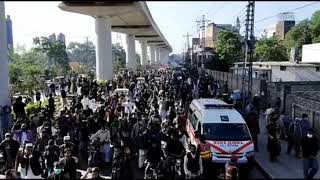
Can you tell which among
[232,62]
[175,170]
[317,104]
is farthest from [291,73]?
[175,170]

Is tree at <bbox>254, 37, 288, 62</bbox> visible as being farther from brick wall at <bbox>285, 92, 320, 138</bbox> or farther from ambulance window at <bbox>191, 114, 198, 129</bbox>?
ambulance window at <bbox>191, 114, 198, 129</bbox>

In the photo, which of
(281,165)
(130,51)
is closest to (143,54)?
(130,51)

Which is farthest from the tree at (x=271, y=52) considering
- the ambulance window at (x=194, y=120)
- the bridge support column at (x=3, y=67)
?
the ambulance window at (x=194, y=120)

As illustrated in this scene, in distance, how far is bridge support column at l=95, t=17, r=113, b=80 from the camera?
148 ft

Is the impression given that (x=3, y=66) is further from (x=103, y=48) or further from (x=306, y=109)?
(x=103, y=48)

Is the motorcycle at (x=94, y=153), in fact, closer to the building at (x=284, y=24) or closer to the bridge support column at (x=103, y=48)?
the bridge support column at (x=103, y=48)

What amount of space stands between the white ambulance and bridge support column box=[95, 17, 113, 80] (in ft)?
96.3

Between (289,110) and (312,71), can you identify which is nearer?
(289,110)

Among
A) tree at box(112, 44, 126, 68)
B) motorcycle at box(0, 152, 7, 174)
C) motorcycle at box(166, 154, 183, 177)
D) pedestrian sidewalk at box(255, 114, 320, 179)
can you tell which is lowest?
pedestrian sidewalk at box(255, 114, 320, 179)

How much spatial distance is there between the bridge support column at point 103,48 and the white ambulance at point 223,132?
2935cm

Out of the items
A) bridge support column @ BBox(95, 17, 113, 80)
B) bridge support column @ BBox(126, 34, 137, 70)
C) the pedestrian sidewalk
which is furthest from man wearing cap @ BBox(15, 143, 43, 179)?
bridge support column @ BBox(126, 34, 137, 70)

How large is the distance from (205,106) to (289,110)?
28.7 ft

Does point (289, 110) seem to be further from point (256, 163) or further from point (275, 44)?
point (275, 44)

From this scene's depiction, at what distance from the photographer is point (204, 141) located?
1459cm
